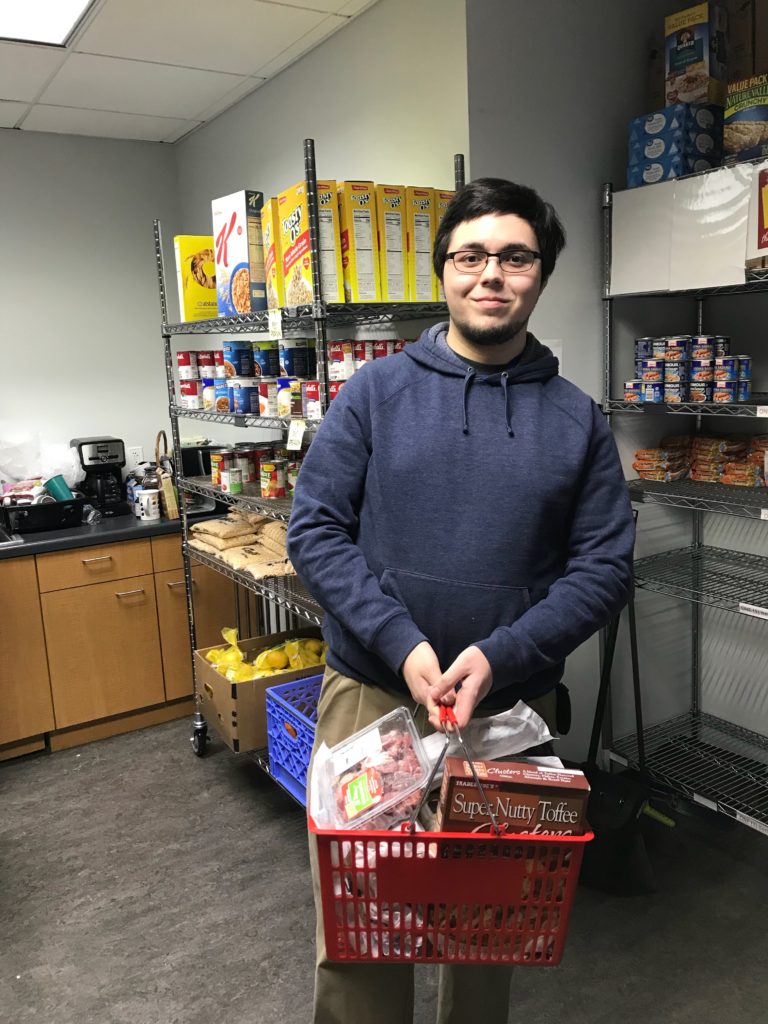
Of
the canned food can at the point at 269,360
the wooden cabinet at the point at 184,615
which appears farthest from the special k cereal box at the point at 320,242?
the wooden cabinet at the point at 184,615

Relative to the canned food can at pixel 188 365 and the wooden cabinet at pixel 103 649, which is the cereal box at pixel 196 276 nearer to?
the canned food can at pixel 188 365

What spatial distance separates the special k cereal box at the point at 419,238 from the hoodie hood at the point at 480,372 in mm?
803

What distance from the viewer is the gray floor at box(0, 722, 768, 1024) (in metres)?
1.94

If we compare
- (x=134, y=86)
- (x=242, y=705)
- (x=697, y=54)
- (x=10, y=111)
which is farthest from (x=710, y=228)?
(x=10, y=111)

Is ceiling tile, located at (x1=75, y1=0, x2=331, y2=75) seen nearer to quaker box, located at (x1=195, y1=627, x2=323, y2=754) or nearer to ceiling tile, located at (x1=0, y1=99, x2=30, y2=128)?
ceiling tile, located at (x1=0, y1=99, x2=30, y2=128)

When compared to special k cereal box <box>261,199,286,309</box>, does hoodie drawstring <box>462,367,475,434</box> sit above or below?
below

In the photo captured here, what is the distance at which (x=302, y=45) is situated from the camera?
9.27 feet

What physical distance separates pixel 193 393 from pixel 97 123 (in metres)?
1.46

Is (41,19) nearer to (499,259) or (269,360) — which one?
(269,360)

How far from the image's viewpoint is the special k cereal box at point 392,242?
7.26ft

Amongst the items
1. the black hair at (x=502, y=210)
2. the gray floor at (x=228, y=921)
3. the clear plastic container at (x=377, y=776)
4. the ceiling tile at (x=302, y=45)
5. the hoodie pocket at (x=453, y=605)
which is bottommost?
the gray floor at (x=228, y=921)

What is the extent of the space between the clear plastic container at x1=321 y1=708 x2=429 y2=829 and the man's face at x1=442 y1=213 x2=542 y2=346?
66cm

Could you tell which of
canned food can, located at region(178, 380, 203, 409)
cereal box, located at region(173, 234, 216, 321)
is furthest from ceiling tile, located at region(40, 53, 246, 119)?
canned food can, located at region(178, 380, 203, 409)

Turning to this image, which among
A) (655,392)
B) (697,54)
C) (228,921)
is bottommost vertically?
(228,921)
